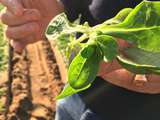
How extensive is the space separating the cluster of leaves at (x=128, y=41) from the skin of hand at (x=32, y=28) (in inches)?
19.5

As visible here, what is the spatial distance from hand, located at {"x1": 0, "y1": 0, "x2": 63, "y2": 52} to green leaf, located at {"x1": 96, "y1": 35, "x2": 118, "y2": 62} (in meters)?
0.63

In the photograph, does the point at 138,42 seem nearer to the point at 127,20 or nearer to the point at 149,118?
the point at 127,20

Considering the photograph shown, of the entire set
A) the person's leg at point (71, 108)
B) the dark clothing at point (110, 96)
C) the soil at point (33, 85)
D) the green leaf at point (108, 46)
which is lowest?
the soil at point (33, 85)

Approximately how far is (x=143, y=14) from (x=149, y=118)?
88 cm

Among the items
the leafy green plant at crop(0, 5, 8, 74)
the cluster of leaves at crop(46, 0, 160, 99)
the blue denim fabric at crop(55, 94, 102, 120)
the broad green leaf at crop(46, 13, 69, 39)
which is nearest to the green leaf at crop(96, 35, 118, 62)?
the cluster of leaves at crop(46, 0, 160, 99)

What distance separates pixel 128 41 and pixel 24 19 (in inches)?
26.7

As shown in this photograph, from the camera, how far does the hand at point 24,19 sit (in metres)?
1.41

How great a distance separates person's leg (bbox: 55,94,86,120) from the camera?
175cm

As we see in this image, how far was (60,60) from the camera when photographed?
477 centimetres

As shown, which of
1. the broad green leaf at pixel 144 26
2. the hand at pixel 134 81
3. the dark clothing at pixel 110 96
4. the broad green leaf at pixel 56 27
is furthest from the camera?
the dark clothing at pixel 110 96

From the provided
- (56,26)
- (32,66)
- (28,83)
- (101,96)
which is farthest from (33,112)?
(56,26)

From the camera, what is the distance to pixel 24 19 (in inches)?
56.4

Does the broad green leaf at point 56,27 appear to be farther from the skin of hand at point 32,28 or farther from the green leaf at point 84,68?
the skin of hand at point 32,28

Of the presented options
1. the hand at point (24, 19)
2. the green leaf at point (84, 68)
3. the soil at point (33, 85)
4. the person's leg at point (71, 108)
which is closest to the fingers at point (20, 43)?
the hand at point (24, 19)
